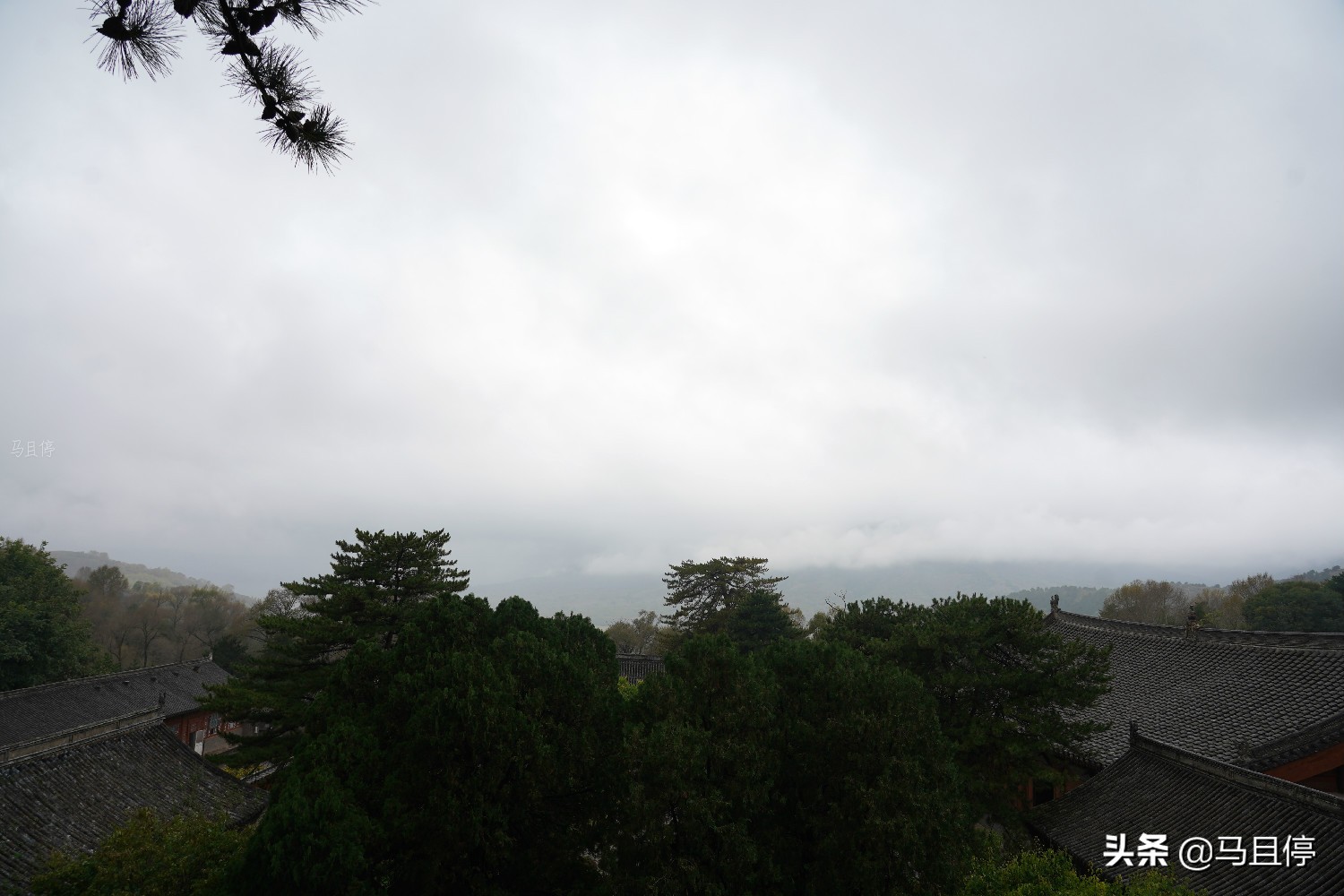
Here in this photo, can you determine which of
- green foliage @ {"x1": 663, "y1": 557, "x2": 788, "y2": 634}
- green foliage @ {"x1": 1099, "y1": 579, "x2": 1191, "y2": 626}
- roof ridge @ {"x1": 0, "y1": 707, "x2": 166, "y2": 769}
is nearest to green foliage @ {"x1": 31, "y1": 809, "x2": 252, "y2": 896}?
roof ridge @ {"x1": 0, "y1": 707, "x2": 166, "y2": 769}

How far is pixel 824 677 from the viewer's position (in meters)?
11.6

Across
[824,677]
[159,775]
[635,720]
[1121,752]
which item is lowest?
[159,775]

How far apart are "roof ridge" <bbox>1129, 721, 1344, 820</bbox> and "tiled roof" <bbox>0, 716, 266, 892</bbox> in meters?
23.5

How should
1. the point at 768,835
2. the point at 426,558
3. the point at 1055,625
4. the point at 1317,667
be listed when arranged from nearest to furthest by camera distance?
the point at 768,835
the point at 1317,667
the point at 426,558
the point at 1055,625

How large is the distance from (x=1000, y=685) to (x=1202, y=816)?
4.27 metres

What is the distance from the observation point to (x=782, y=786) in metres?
10.9

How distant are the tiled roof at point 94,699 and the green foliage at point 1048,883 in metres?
25.4

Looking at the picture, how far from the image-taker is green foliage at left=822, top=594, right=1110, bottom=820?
1491 centimetres

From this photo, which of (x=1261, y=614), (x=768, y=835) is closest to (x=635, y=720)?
(x=768, y=835)

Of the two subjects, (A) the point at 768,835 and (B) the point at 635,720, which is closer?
(A) the point at 768,835

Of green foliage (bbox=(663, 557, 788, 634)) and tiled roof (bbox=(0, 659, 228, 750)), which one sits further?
green foliage (bbox=(663, 557, 788, 634))

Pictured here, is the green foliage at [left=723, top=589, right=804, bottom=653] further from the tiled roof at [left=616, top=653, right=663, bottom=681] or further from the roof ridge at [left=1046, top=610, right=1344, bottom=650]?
the roof ridge at [left=1046, top=610, right=1344, bottom=650]

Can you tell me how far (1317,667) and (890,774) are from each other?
14.9m

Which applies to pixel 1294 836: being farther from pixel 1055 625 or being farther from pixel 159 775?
pixel 159 775
